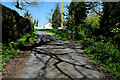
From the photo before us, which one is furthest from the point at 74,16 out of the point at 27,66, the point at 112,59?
the point at 27,66

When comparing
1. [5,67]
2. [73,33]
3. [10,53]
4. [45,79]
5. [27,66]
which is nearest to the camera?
[45,79]

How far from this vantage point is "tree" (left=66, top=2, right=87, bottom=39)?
11828 mm

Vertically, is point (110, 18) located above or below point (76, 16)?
below

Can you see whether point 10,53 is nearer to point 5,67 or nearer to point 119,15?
point 5,67

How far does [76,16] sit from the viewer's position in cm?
1248

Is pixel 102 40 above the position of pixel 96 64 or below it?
above

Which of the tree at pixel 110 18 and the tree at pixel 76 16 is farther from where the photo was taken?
the tree at pixel 76 16

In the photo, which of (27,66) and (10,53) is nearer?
(27,66)

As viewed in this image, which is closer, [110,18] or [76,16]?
[110,18]

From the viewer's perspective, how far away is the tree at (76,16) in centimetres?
1183

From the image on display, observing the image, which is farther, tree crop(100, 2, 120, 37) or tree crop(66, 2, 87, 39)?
tree crop(66, 2, 87, 39)

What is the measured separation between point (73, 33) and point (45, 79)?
29.3 ft

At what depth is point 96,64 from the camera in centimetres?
452

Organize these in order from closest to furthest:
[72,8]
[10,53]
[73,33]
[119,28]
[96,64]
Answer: [96,64] < [10,53] < [119,28] < [73,33] < [72,8]
